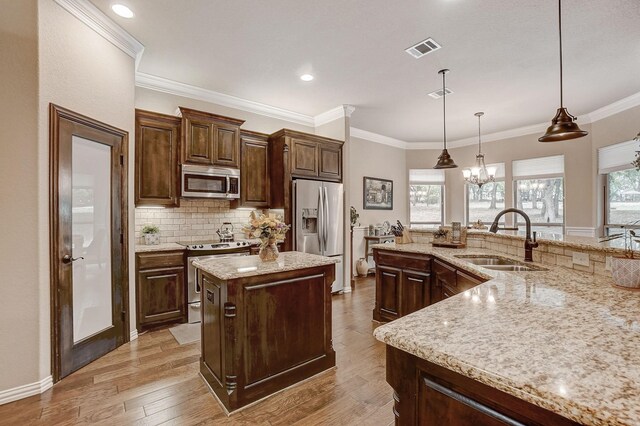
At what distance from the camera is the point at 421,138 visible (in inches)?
277

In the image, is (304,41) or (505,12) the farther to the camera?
(304,41)

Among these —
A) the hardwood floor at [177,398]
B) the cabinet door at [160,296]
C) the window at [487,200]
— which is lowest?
the hardwood floor at [177,398]

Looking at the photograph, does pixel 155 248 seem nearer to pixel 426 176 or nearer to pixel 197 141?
pixel 197 141

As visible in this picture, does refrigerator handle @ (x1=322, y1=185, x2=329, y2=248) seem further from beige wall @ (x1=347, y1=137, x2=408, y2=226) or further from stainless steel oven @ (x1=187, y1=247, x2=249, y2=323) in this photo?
stainless steel oven @ (x1=187, y1=247, x2=249, y2=323)

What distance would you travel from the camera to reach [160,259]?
3.41 metres

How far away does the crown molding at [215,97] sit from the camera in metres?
3.84

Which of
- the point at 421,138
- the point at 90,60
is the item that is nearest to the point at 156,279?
the point at 90,60

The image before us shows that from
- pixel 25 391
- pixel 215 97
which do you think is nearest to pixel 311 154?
pixel 215 97

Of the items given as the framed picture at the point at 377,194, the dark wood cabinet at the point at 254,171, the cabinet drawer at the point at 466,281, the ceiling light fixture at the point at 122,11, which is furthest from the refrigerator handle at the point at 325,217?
the ceiling light fixture at the point at 122,11

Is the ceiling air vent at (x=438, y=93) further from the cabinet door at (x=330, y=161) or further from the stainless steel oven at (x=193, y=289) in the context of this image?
the stainless steel oven at (x=193, y=289)

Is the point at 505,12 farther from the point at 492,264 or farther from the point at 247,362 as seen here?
the point at 247,362

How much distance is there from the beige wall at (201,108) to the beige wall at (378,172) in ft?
4.67

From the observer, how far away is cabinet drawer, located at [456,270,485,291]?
6.67 ft

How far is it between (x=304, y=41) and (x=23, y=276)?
317cm
